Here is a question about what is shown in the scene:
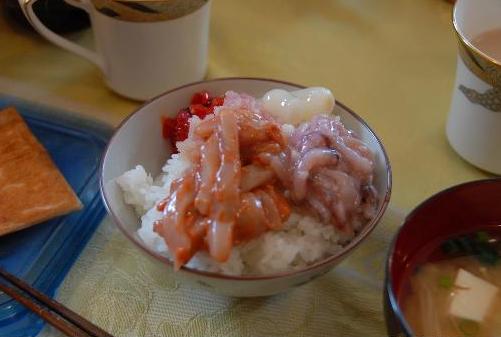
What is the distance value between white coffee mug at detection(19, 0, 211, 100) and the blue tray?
13 cm

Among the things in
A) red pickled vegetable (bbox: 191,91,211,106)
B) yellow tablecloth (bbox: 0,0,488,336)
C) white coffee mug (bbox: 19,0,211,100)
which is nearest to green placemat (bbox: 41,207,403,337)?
yellow tablecloth (bbox: 0,0,488,336)

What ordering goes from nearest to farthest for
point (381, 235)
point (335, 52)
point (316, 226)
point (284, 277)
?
point (284, 277), point (316, 226), point (381, 235), point (335, 52)

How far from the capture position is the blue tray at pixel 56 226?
1051 mm

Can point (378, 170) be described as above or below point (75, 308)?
above

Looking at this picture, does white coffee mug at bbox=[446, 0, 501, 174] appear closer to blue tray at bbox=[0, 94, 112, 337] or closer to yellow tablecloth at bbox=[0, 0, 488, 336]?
yellow tablecloth at bbox=[0, 0, 488, 336]

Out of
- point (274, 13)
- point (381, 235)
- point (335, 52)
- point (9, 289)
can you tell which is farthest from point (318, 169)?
point (274, 13)

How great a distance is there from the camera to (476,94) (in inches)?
48.2

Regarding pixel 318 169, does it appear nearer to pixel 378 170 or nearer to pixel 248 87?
pixel 378 170

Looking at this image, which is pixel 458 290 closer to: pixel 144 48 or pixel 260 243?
pixel 260 243

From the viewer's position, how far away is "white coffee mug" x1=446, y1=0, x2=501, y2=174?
46.4 inches

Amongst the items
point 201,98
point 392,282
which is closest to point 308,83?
point 201,98

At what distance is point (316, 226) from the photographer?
1.02 metres

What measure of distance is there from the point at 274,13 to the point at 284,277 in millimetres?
993

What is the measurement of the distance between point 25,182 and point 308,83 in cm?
68
